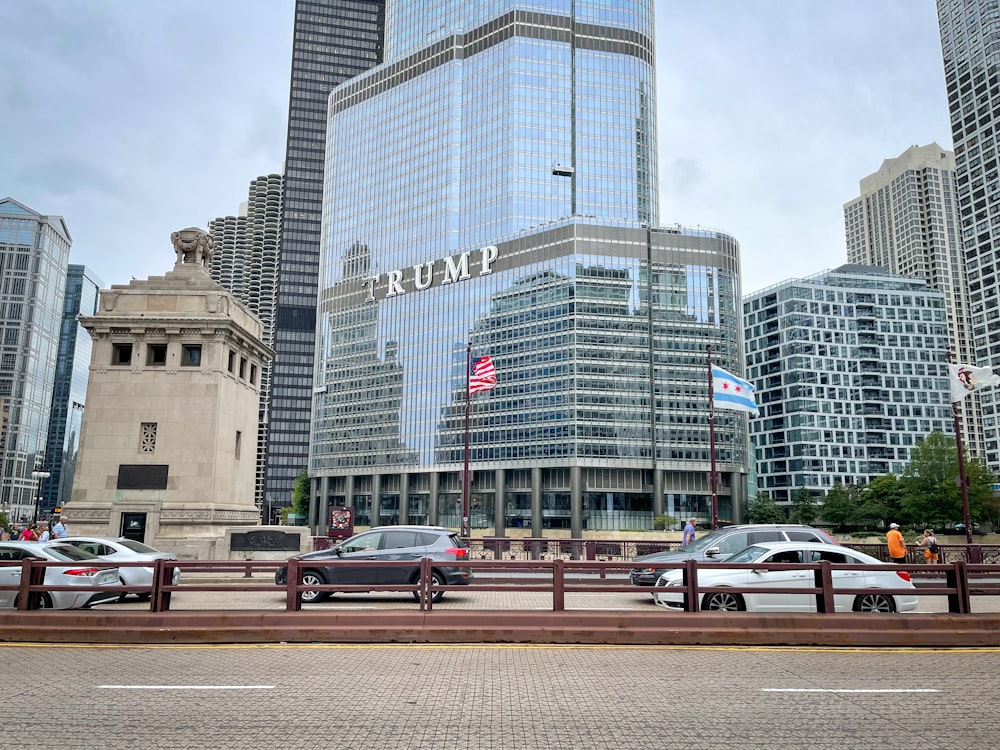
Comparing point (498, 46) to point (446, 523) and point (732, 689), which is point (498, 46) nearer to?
point (446, 523)

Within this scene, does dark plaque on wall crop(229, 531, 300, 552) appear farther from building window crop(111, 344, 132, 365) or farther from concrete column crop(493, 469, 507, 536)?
concrete column crop(493, 469, 507, 536)

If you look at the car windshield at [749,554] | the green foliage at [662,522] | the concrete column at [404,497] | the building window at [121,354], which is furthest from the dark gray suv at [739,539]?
the concrete column at [404,497]

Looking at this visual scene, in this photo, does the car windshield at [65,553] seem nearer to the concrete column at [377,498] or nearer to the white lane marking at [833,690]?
the white lane marking at [833,690]

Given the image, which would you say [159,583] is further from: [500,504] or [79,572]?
[500,504]

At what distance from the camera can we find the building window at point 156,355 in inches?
1274

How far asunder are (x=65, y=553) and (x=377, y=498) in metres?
129

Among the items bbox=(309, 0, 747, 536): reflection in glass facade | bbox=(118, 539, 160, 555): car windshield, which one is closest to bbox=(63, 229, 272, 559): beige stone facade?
bbox=(118, 539, 160, 555): car windshield

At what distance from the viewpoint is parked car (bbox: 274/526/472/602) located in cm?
1933

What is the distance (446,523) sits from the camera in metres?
133

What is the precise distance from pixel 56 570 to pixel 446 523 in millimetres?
118307

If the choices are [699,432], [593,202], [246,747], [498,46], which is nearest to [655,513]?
[699,432]

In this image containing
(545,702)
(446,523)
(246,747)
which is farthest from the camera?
(446,523)

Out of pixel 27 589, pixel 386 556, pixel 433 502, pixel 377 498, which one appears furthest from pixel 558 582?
Answer: pixel 377 498

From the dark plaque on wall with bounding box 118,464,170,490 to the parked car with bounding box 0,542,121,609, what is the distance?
13827mm
